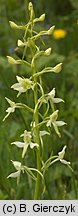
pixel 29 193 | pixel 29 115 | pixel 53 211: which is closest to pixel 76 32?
pixel 29 115

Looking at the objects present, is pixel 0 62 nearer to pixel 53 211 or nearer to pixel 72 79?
pixel 72 79
